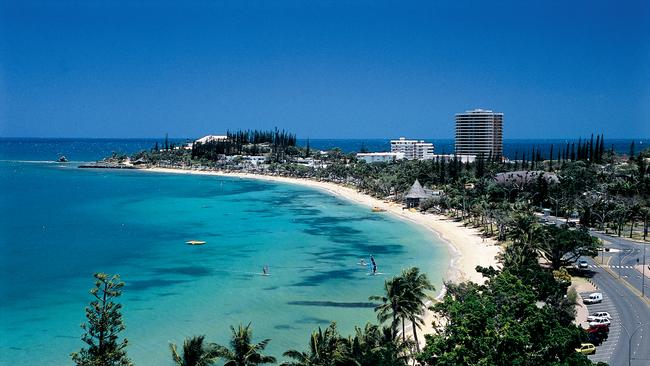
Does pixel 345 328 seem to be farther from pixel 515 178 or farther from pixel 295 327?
pixel 515 178

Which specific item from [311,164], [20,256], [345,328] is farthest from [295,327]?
[311,164]

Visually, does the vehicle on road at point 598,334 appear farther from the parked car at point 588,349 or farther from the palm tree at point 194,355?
the palm tree at point 194,355

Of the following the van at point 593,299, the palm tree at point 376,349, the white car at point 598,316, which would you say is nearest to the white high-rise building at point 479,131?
the van at point 593,299

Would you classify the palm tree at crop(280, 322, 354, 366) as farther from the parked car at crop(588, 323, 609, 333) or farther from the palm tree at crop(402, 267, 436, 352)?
the parked car at crop(588, 323, 609, 333)

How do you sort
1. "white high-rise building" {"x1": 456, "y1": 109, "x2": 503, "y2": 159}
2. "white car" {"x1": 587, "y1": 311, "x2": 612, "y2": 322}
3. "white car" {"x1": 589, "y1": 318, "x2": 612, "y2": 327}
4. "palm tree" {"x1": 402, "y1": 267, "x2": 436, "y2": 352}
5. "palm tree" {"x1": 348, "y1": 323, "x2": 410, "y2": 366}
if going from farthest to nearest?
"white high-rise building" {"x1": 456, "y1": 109, "x2": 503, "y2": 159}
"white car" {"x1": 587, "y1": 311, "x2": 612, "y2": 322}
"white car" {"x1": 589, "y1": 318, "x2": 612, "y2": 327}
"palm tree" {"x1": 402, "y1": 267, "x2": 436, "y2": 352}
"palm tree" {"x1": 348, "y1": 323, "x2": 410, "y2": 366}

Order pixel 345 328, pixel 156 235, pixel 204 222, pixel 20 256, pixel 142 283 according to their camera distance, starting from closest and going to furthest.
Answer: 1. pixel 345 328
2. pixel 142 283
3. pixel 20 256
4. pixel 156 235
5. pixel 204 222

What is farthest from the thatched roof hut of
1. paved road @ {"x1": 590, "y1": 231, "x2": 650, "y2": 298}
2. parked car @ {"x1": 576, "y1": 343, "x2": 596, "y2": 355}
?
parked car @ {"x1": 576, "y1": 343, "x2": 596, "y2": 355}
